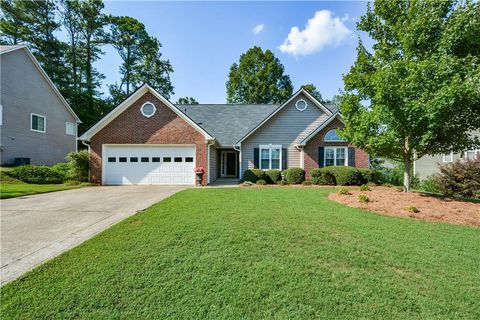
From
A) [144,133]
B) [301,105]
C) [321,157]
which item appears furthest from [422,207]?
[144,133]

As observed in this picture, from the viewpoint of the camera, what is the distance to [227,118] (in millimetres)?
20922

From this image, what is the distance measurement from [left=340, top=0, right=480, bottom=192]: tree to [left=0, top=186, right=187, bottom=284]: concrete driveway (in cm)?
865

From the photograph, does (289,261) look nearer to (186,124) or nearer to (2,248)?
(2,248)

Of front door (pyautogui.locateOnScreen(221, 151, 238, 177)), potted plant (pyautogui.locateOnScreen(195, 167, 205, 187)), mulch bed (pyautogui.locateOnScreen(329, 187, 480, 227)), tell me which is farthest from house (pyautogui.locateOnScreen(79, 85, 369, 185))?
mulch bed (pyautogui.locateOnScreen(329, 187, 480, 227))

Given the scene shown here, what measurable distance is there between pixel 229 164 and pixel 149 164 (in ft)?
26.7

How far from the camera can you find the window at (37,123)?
63.0 feet

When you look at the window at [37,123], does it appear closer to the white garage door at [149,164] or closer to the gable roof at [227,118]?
the white garage door at [149,164]

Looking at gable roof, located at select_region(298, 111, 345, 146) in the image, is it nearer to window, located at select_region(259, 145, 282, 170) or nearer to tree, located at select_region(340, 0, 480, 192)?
window, located at select_region(259, 145, 282, 170)

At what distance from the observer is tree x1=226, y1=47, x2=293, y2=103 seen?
40.2m

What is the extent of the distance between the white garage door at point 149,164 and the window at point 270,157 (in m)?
5.01

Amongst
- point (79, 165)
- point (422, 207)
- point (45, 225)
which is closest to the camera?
point (45, 225)

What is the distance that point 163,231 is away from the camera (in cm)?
504

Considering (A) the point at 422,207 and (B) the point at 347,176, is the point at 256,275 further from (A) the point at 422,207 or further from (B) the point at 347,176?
(B) the point at 347,176

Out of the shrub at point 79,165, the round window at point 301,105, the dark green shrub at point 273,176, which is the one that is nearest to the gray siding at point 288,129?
the round window at point 301,105
